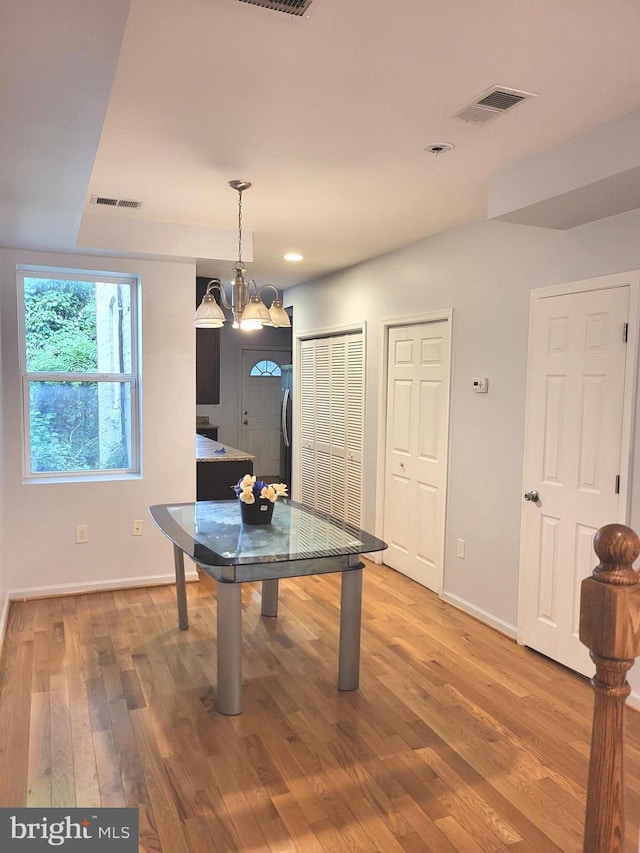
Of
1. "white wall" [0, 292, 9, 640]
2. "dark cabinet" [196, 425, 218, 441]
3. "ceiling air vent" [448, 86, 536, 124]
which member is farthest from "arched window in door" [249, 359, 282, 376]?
"ceiling air vent" [448, 86, 536, 124]

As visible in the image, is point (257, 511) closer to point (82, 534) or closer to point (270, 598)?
point (270, 598)

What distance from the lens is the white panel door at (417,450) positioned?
170 inches

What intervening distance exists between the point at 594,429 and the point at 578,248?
0.92 meters

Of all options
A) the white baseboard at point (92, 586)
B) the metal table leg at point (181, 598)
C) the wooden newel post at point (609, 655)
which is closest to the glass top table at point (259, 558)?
the metal table leg at point (181, 598)

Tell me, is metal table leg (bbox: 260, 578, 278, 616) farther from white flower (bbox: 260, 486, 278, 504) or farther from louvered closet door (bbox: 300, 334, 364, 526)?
louvered closet door (bbox: 300, 334, 364, 526)

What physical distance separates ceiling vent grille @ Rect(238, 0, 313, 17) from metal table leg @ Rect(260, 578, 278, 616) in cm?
304

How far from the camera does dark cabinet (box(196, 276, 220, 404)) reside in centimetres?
559

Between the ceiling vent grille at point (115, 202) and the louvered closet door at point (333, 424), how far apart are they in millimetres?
2280

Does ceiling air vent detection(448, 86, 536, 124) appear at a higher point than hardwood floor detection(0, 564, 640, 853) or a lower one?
higher

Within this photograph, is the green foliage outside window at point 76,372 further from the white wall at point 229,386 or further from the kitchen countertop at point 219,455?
the white wall at point 229,386

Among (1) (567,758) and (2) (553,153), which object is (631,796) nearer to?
(1) (567,758)

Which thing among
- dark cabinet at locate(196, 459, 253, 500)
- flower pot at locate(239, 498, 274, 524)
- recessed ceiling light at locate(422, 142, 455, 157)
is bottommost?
dark cabinet at locate(196, 459, 253, 500)

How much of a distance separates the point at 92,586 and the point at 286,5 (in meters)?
3.78

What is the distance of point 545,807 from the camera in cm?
219
